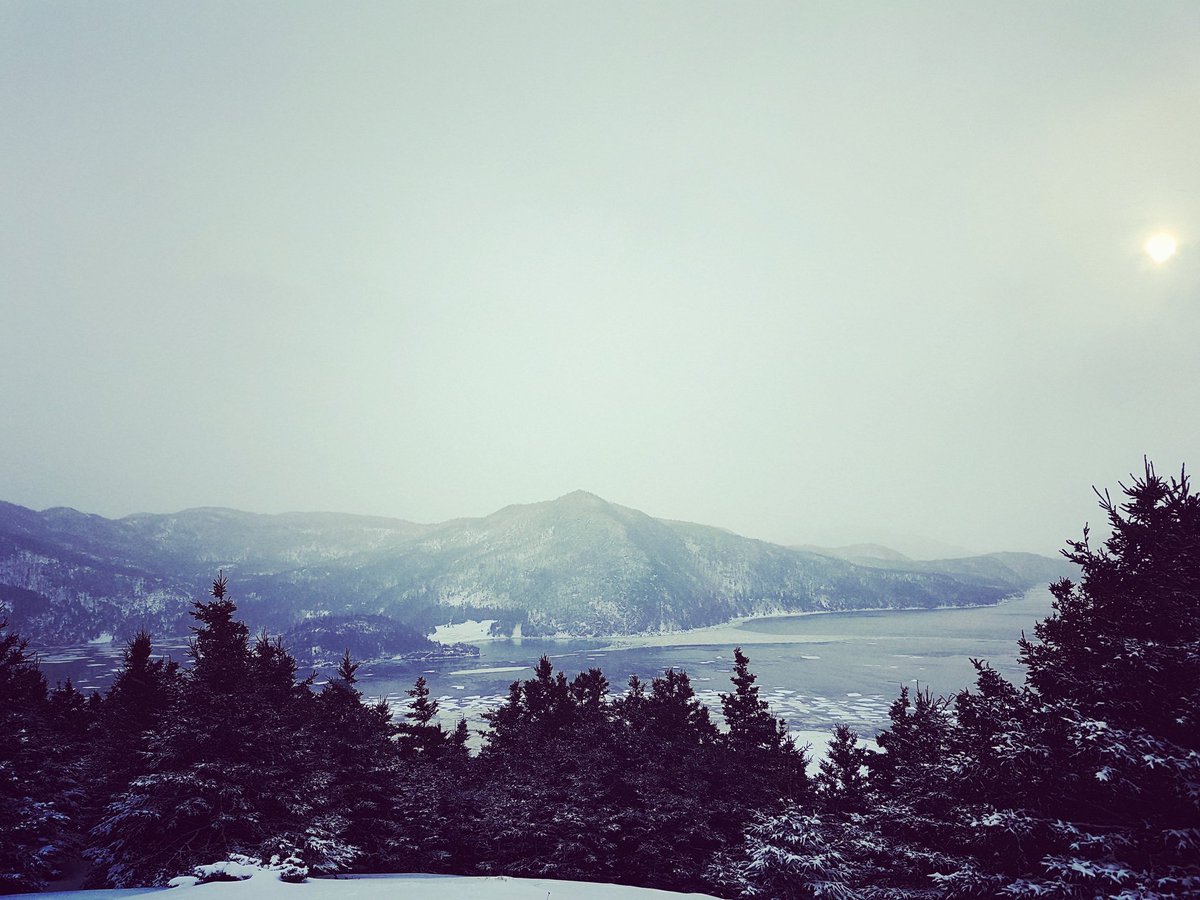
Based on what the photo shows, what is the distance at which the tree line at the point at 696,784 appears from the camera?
31.7ft

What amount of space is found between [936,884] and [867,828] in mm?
4444

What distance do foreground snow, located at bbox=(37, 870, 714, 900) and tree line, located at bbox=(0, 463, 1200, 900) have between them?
4.62 ft

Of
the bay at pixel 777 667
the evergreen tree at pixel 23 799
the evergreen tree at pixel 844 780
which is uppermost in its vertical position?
the evergreen tree at pixel 23 799

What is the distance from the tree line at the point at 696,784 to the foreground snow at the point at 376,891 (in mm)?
1407

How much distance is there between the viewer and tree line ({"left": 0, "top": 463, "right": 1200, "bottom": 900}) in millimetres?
9664

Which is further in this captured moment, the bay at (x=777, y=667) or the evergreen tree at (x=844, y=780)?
the bay at (x=777, y=667)

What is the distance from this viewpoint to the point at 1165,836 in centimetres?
858

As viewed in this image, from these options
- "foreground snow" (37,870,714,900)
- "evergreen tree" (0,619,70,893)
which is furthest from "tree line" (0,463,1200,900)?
"foreground snow" (37,870,714,900)

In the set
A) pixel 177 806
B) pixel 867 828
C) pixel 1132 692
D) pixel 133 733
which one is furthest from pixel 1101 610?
pixel 133 733

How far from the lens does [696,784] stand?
22234 millimetres

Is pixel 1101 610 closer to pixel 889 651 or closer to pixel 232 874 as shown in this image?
pixel 232 874

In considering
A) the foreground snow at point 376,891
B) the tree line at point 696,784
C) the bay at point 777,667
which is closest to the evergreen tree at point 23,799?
the tree line at point 696,784

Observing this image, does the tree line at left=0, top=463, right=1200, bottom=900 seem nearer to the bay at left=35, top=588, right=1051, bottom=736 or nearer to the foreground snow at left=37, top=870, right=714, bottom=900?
the foreground snow at left=37, top=870, right=714, bottom=900

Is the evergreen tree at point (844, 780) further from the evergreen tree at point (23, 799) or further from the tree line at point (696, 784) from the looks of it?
the evergreen tree at point (23, 799)
